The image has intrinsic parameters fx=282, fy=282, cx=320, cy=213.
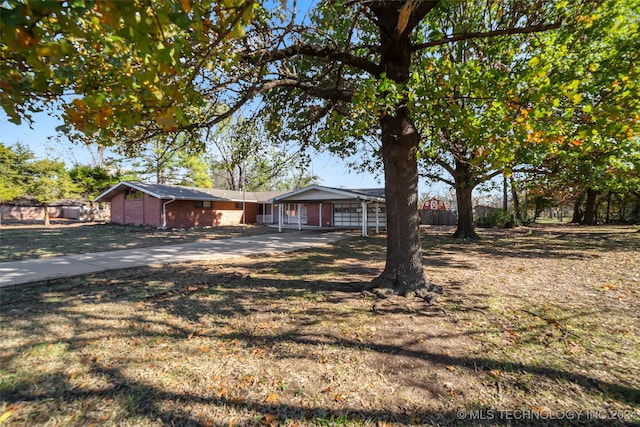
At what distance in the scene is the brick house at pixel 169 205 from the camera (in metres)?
21.5

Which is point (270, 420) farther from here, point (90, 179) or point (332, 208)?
point (90, 179)

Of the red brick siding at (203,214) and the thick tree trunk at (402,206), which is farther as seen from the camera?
the red brick siding at (203,214)

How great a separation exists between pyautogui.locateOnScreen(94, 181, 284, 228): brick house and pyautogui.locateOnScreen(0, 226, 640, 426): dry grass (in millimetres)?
16865

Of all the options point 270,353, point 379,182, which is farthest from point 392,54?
point 379,182

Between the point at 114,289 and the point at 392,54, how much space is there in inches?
273

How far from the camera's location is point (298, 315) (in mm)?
4277

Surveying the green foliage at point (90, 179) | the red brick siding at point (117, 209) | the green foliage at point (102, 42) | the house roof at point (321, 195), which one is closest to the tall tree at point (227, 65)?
the green foliage at point (102, 42)

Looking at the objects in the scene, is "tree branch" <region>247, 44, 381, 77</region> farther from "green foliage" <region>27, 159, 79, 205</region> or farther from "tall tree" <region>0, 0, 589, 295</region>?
"green foliage" <region>27, 159, 79, 205</region>

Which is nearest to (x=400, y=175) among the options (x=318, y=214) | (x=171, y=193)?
(x=171, y=193)

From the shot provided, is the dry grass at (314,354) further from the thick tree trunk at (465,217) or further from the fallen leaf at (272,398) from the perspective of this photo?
the thick tree trunk at (465,217)

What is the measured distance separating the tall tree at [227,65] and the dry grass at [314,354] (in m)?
1.51

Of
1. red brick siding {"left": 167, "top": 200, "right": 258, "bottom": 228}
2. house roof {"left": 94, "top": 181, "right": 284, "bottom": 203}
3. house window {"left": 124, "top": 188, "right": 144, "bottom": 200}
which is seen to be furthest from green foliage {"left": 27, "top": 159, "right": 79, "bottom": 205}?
red brick siding {"left": 167, "top": 200, "right": 258, "bottom": 228}

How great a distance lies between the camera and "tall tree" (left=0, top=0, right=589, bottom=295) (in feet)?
5.35

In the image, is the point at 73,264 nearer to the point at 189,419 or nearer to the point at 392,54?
the point at 189,419
